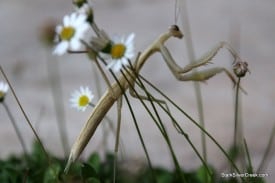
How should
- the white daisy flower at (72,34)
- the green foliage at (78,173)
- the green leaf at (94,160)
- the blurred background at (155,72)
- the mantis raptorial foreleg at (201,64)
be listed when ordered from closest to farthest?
1. the white daisy flower at (72,34)
2. the mantis raptorial foreleg at (201,64)
3. the green foliage at (78,173)
4. the green leaf at (94,160)
5. the blurred background at (155,72)

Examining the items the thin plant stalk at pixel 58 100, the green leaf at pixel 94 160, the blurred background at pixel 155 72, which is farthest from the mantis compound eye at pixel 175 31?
the thin plant stalk at pixel 58 100

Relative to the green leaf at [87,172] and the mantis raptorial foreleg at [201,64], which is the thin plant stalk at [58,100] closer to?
the green leaf at [87,172]

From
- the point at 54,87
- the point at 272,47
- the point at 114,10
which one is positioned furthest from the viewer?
the point at 114,10

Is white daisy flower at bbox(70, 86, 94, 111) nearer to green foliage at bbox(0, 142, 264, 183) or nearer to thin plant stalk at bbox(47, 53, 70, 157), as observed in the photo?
green foliage at bbox(0, 142, 264, 183)

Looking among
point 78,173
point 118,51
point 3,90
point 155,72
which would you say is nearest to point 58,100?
point 155,72

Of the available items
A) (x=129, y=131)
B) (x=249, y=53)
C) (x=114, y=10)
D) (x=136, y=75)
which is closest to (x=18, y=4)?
(x=114, y=10)

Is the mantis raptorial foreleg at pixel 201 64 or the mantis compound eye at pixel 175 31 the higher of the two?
the mantis compound eye at pixel 175 31

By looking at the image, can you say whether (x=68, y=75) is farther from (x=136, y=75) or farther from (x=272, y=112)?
(x=136, y=75)

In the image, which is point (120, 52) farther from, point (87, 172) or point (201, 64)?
point (87, 172)
